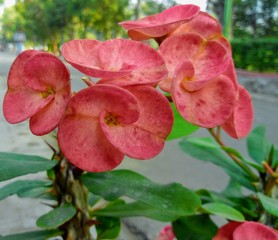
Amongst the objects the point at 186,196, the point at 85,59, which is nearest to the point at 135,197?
the point at 186,196

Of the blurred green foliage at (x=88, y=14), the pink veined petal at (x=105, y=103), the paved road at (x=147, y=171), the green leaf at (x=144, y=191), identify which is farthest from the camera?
the blurred green foliage at (x=88, y=14)

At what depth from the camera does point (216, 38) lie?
0.44 meters

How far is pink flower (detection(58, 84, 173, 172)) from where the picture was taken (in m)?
0.33

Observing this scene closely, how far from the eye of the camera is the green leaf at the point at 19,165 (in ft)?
1.35

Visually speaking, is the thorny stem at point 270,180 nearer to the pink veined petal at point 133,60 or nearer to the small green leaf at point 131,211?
the small green leaf at point 131,211

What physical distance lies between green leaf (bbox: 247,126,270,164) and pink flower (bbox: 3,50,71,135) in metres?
0.44

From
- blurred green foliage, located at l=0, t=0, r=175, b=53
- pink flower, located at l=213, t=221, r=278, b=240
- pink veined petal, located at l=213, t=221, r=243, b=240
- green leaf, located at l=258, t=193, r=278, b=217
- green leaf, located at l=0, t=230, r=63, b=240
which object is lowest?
blurred green foliage, located at l=0, t=0, r=175, b=53

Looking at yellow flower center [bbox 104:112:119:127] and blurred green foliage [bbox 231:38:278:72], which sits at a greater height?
yellow flower center [bbox 104:112:119:127]

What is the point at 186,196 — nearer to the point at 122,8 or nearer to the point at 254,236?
the point at 254,236

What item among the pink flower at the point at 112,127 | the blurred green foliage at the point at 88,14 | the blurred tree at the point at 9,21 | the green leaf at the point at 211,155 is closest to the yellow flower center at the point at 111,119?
the pink flower at the point at 112,127

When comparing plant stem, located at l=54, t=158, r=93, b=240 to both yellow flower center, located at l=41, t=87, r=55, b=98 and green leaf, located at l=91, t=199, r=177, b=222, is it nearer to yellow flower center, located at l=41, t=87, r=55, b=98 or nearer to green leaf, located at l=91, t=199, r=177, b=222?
green leaf, located at l=91, t=199, r=177, b=222

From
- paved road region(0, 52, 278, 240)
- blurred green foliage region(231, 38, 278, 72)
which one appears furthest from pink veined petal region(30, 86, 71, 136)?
blurred green foliage region(231, 38, 278, 72)

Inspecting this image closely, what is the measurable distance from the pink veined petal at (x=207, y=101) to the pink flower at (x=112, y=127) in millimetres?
24

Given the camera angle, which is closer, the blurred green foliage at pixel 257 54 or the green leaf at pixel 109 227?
the green leaf at pixel 109 227
